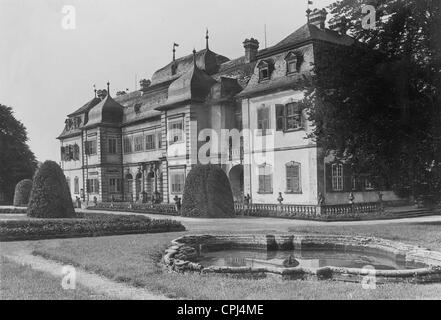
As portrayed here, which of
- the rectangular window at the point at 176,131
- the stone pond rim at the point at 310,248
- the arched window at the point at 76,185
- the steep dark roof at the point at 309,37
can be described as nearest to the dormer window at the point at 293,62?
the steep dark roof at the point at 309,37

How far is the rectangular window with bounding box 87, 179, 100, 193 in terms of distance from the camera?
47.0 metres

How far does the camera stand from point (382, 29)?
59.4 ft

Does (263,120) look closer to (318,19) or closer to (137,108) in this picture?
(318,19)

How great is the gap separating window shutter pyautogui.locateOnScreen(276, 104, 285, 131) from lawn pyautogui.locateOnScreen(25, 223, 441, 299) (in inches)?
596

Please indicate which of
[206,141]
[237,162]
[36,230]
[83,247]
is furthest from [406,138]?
[206,141]

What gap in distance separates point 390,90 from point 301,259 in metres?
7.43

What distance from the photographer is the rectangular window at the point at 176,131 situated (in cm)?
3604

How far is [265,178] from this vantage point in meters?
30.3

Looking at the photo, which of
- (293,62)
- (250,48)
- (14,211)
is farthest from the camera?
(250,48)

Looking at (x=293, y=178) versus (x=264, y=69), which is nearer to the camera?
(x=293, y=178)

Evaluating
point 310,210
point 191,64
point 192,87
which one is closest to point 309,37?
point 310,210
